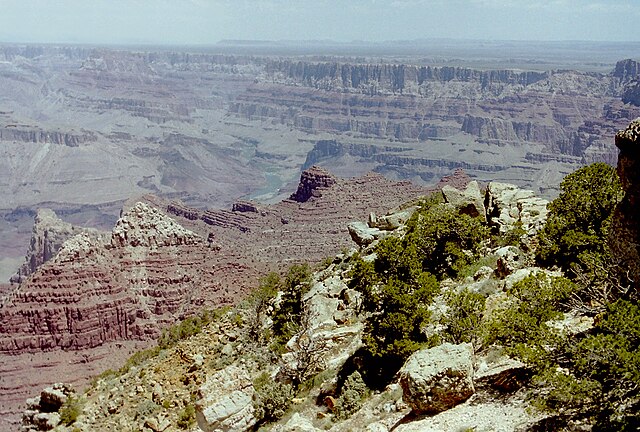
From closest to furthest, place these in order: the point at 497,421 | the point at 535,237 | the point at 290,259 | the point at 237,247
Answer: the point at 497,421 < the point at 535,237 < the point at 290,259 < the point at 237,247

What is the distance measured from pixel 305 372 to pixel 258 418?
246 centimetres

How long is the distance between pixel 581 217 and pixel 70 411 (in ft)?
66.9

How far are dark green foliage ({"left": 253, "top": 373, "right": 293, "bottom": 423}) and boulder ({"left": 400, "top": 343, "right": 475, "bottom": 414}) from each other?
527 cm

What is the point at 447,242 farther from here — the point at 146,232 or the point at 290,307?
the point at 146,232

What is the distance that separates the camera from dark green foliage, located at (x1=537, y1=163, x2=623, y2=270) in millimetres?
18219

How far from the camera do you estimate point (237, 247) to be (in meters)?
91.3

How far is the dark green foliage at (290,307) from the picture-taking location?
24.0 meters

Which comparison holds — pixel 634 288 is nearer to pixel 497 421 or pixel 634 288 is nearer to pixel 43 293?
pixel 497 421

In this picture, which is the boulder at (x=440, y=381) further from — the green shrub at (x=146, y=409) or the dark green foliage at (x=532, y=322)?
the green shrub at (x=146, y=409)

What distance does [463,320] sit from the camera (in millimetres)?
15906

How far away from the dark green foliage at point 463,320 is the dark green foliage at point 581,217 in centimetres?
385

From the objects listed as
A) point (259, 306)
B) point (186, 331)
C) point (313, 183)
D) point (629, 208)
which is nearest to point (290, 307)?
point (259, 306)

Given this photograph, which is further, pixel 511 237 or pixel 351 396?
pixel 511 237

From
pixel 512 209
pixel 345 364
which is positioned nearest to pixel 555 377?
pixel 345 364
